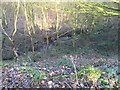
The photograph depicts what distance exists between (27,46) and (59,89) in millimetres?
8726

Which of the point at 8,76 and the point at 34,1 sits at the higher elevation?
the point at 34,1

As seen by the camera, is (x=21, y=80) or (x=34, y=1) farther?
(x=34, y=1)

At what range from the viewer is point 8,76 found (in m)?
4.58

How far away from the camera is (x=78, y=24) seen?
509 inches

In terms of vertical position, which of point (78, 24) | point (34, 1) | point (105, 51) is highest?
point (34, 1)

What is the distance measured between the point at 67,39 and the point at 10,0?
11.3 feet

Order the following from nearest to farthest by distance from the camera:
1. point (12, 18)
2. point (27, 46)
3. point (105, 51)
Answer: point (105, 51) < point (27, 46) < point (12, 18)

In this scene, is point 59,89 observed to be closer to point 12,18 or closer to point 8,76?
point 8,76

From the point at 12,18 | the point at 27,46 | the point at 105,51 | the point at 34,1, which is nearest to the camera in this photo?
the point at 34,1

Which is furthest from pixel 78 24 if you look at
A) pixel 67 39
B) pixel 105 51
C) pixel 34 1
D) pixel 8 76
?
pixel 8 76

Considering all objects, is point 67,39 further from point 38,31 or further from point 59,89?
point 59,89

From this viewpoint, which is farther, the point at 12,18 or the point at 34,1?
the point at 12,18

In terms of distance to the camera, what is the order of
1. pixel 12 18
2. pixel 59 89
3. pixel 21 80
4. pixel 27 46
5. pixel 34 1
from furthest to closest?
pixel 12 18 < pixel 27 46 < pixel 34 1 < pixel 21 80 < pixel 59 89

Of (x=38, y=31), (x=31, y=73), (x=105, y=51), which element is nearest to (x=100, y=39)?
(x=105, y=51)
